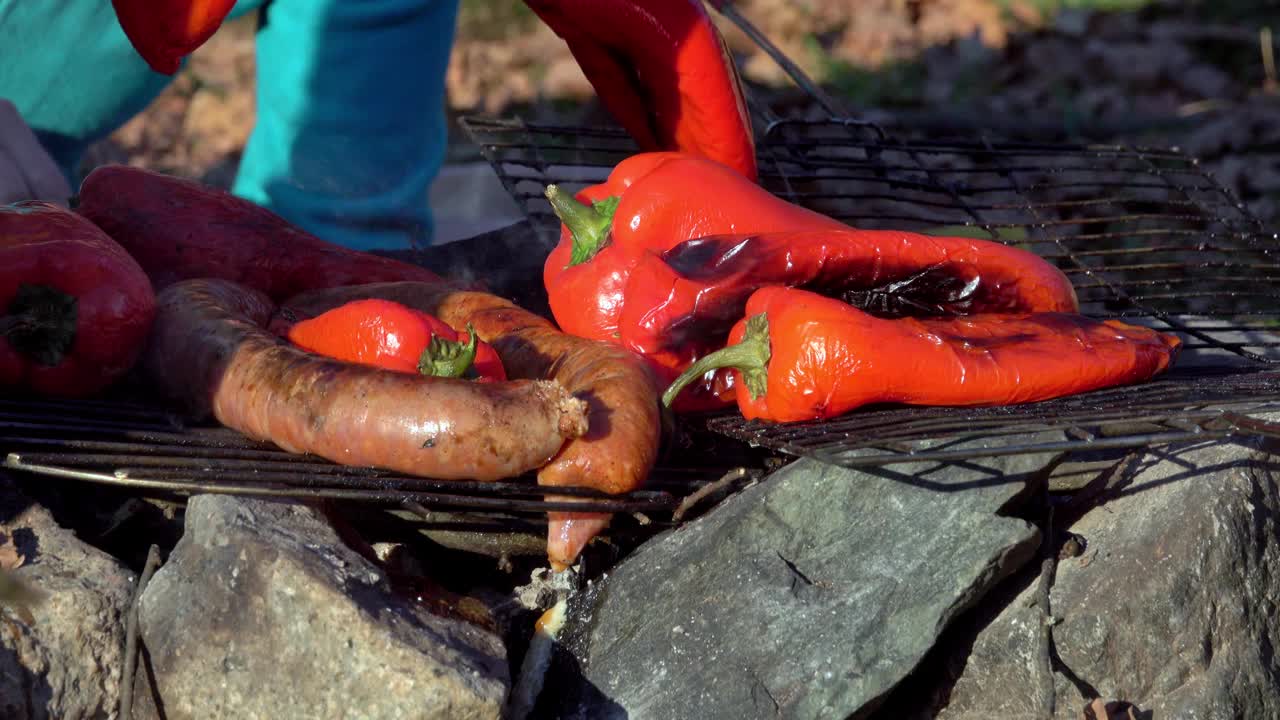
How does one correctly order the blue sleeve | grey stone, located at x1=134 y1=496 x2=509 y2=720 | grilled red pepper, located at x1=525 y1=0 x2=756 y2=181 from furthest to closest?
1. the blue sleeve
2. grilled red pepper, located at x1=525 y1=0 x2=756 y2=181
3. grey stone, located at x1=134 y1=496 x2=509 y2=720

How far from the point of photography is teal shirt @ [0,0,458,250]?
4.62 metres

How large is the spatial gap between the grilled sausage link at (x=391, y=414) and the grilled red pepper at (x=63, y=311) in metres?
0.31

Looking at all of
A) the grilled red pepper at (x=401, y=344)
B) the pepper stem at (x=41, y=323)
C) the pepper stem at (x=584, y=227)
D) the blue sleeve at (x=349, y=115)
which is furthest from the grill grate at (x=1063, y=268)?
the pepper stem at (x=41, y=323)

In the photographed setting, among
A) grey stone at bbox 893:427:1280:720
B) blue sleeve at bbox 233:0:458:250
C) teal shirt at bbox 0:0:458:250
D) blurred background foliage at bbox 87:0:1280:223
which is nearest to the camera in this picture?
grey stone at bbox 893:427:1280:720

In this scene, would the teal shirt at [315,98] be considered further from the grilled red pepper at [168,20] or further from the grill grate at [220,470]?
the grill grate at [220,470]

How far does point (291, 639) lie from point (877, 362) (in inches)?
50.6

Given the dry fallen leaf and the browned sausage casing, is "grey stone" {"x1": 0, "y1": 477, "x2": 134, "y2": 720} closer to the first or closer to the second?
the dry fallen leaf

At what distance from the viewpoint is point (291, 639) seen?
213cm

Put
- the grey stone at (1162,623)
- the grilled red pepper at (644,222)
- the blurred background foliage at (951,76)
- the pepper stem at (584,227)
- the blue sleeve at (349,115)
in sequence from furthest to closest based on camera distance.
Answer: the blurred background foliage at (951,76)
the blue sleeve at (349,115)
the pepper stem at (584,227)
the grilled red pepper at (644,222)
the grey stone at (1162,623)

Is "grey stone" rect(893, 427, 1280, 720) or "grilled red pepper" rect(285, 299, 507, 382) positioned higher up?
"grey stone" rect(893, 427, 1280, 720)

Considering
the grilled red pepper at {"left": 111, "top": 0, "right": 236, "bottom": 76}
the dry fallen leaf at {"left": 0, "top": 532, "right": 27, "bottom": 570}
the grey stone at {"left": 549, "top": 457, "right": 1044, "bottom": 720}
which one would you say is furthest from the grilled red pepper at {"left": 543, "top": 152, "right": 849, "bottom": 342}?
the dry fallen leaf at {"left": 0, "top": 532, "right": 27, "bottom": 570}

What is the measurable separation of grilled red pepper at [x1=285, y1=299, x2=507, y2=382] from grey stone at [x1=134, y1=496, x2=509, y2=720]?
492 mm

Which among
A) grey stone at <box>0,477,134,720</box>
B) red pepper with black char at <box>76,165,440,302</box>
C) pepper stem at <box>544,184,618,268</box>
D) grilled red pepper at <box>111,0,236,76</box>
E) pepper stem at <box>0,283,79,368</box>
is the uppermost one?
grilled red pepper at <box>111,0,236,76</box>

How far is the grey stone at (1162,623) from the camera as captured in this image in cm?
239
